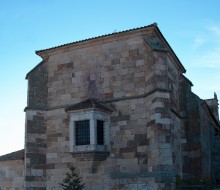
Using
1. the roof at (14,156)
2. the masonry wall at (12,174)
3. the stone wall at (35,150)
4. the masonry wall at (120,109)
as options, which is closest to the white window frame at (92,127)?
the masonry wall at (120,109)

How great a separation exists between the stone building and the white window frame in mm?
46

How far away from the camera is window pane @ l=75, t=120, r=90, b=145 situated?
651 inches

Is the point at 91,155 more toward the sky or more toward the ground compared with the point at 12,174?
more toward the sky

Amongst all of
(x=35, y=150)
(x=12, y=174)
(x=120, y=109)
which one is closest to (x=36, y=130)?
(x=35, y=150)

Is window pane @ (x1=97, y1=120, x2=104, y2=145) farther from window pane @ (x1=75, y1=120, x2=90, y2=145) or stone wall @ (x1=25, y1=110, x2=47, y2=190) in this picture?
stone wall @ (x1=25, y1=110, x2=47, y2=190)

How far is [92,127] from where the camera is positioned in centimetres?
1620

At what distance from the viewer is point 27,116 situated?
18.0m

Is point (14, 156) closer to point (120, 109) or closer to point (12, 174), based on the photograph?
point (12, 174)

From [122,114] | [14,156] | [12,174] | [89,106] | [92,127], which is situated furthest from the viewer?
[14,156]

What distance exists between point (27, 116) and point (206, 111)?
1046cm

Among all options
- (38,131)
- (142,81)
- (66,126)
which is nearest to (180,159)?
(142,81)

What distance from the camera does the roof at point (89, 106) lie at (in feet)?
53.9

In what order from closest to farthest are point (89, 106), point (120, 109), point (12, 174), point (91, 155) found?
point (91, 155) < point (89, 106) < point (120, 109) < point (12, 174)

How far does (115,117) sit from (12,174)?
22.1 ft
